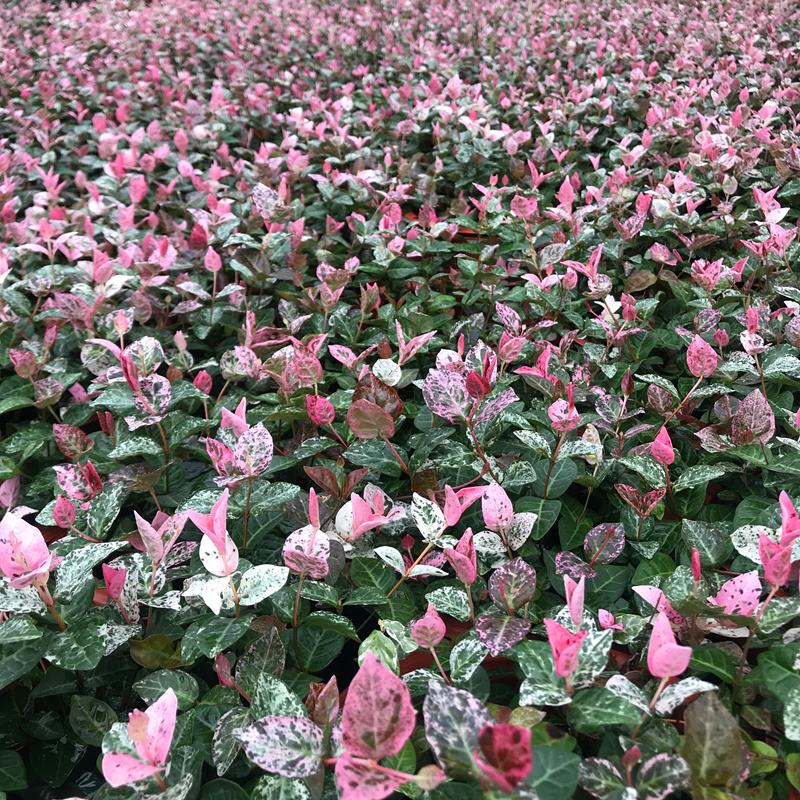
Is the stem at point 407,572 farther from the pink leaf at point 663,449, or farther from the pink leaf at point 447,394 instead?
the pink leaf at point 663,449

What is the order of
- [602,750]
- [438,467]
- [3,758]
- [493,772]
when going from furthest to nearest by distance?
1. [438,467]
2. [3,758]
3. [602,750]
4. [493,772]

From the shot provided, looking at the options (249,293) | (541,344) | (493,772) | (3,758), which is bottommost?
(3,758)

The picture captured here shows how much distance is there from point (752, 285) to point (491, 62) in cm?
265

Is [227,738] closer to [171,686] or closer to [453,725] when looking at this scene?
[171,686]

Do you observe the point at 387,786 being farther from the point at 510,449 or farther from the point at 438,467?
the point at 510,449

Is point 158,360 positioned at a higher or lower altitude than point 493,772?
lower

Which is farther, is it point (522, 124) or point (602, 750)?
point (522, 124)

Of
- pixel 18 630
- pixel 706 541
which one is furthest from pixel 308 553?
pixel 706 541

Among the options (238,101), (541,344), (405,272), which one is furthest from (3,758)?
(238,101)

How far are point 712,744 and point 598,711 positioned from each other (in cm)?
13

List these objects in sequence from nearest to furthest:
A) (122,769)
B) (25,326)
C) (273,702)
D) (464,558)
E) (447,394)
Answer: (122,769)
(273,702)
(464,558)
(447,394)
(25,326)

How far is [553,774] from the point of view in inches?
26.1

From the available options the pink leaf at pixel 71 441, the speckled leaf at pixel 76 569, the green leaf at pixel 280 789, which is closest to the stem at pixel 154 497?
the pink leaf at pixel 71 441

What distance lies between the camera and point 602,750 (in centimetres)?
81
